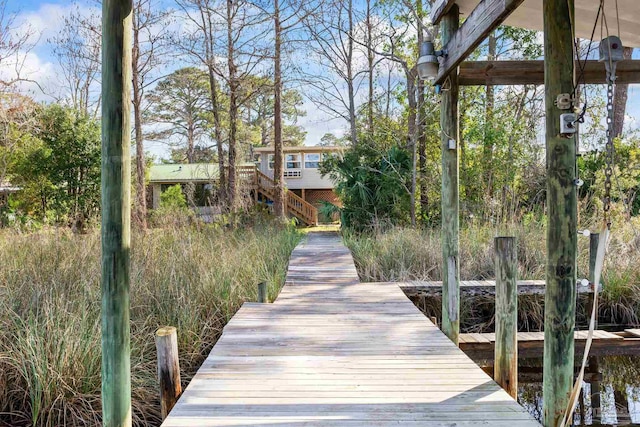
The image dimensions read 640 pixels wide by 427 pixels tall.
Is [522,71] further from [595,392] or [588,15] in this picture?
[595,392]

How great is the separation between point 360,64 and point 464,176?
8.51m

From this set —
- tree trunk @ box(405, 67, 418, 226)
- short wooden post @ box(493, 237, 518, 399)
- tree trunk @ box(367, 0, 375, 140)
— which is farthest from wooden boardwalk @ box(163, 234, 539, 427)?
tree trunk @ box(367, 0, 375, 140)

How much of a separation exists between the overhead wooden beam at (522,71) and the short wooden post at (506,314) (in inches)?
78.3

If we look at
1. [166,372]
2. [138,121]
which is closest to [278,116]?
[138,121]

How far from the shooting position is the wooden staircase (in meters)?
20.3

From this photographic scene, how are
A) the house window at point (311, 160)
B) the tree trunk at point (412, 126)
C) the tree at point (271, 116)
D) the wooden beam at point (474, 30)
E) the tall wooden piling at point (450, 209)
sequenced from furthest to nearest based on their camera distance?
1. the tree at point (271, 116)
2. the house window at point (311, 160)
3. the tree trunk at point (412, 126)
4. the tall wooden piling at point (450, 209)
5. the wooden beam at point (474, 30)

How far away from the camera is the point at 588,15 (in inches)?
151

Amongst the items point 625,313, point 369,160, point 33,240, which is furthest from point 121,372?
point 369,160

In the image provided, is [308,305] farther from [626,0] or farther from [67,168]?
[67,168]

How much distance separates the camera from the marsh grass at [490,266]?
623 cm

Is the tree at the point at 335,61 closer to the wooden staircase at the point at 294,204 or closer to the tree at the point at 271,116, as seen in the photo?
the wooden staircase at the point at 294,204

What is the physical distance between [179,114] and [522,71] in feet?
82.2

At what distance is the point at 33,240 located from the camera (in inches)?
240

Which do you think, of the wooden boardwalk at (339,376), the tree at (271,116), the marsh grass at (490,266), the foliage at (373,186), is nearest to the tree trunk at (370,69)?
the foliage at (373,186)
